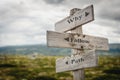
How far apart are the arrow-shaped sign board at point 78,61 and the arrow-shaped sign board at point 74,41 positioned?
20.0 inches

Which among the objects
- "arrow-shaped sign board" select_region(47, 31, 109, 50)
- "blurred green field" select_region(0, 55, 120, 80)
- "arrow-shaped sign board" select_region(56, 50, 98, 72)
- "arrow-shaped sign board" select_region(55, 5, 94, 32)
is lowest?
"blurred green field" select_region(0, 55, 120, 80)

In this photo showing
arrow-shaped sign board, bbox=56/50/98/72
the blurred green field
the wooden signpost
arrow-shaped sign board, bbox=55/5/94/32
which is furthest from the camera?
the blurred green field

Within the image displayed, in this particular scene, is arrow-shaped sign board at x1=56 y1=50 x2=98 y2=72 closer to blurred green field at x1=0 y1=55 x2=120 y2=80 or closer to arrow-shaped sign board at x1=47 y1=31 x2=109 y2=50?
arrow-shaped sign board at x1=47 y1=31 x2=109 y2=50

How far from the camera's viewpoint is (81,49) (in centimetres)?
907

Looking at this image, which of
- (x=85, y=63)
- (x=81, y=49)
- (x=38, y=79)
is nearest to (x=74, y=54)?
(x=81, y=49)

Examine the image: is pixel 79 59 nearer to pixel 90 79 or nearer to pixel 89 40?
pixel 89 40

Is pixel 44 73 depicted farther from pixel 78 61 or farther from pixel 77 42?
pixel 78 61

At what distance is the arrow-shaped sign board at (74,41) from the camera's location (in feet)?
27.4

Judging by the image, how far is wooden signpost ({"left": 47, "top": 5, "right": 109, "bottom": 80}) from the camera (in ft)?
27.2

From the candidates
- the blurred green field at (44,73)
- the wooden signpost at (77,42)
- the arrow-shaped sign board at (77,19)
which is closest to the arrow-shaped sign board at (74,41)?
the wooden signpost at (77,42)

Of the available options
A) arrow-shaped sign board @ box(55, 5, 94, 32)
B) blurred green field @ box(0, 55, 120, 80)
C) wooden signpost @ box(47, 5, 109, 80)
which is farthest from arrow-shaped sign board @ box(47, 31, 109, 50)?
blurred green field @ box(0, 55, 120, 80)

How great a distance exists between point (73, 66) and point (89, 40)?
49.2 inches

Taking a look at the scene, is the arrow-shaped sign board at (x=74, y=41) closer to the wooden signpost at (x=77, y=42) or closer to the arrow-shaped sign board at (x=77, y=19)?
the wooden signpost at (x=77, y=42)

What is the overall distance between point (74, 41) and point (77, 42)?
0.14 metres
